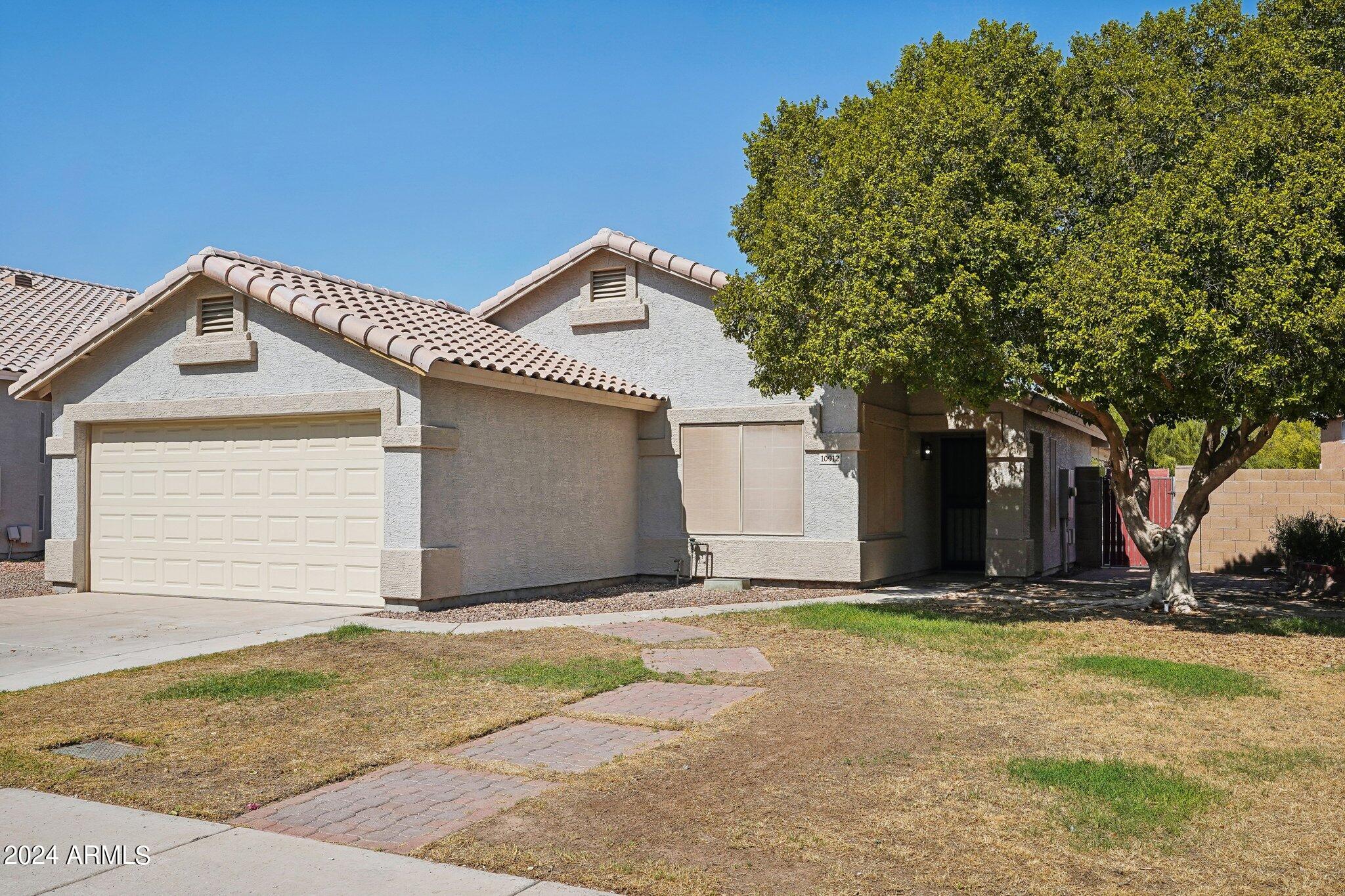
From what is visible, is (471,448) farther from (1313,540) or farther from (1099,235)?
(1313,540)

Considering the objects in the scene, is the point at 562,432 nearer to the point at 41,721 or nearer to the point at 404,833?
the point at 41,721

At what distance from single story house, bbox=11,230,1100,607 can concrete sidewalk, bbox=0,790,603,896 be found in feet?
26.0

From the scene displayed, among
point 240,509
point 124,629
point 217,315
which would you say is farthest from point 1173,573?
point 217,315

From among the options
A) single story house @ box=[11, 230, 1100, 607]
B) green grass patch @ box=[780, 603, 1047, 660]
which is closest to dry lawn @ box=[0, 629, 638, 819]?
green grass patch @ box=[780, 603, 1047, 660]

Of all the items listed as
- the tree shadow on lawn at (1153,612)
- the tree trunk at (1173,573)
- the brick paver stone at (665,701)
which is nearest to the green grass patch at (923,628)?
the tree shadow on lawn at (1153,612)

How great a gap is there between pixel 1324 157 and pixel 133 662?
39.9 feet

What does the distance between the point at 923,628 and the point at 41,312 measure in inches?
806

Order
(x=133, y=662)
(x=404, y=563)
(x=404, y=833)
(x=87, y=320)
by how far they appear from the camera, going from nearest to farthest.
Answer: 1. (x=404, y=833)
2. (x=133, y=662)
3. (x=404, y=563)
4. (x=87, y=320)

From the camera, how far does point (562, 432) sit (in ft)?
52.3

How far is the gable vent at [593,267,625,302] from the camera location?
1783 cm

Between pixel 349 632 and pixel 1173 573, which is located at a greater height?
→ pixel 1173 573

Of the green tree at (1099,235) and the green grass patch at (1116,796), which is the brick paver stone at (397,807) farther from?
the green tree at (1099,235)

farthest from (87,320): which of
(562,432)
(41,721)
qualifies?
(41,721)

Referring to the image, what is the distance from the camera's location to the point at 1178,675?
957 centimetres
